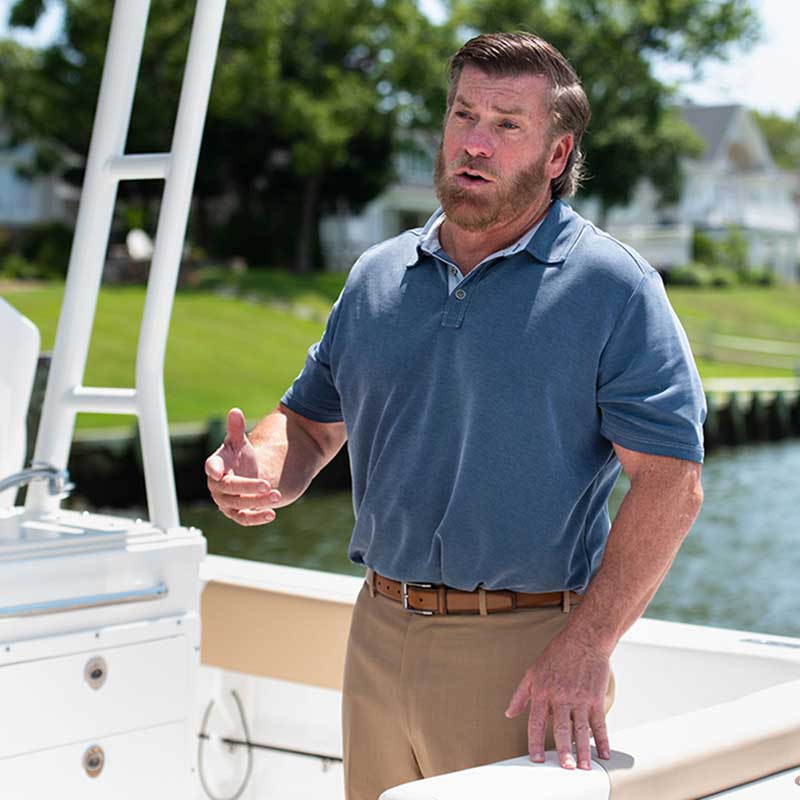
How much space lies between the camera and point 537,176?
1.87 m

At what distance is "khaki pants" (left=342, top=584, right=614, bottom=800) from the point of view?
6.14 ft

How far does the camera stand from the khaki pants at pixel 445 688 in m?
1.87

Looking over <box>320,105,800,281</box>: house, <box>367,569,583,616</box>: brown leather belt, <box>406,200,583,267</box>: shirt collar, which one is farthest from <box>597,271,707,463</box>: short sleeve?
<box>320,105,800,281</box>: house

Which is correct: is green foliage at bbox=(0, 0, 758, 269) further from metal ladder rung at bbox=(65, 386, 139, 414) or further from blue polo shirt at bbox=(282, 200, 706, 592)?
blue polo shirt at bbox=(282, 200, 706, 592)

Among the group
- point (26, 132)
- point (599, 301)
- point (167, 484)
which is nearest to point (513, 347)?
point (599, 301)

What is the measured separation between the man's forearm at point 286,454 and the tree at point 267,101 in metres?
27.1

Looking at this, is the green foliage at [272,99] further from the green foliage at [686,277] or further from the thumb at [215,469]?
the thumb at [215,469]

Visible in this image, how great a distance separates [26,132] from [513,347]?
98.3ft

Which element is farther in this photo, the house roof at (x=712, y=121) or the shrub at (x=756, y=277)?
the house roof at (x=712, y=121)

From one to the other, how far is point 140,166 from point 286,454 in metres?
0.66

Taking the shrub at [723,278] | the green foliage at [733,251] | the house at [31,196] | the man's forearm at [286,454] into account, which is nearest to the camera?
the man's forearm at [286,454]

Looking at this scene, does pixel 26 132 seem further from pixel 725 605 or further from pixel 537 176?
pixel 537 176

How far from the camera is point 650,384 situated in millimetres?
1740

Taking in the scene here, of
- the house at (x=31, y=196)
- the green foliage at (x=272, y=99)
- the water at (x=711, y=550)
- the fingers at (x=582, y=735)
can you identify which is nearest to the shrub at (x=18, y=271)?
the green foliage at (x=272, y=99)
